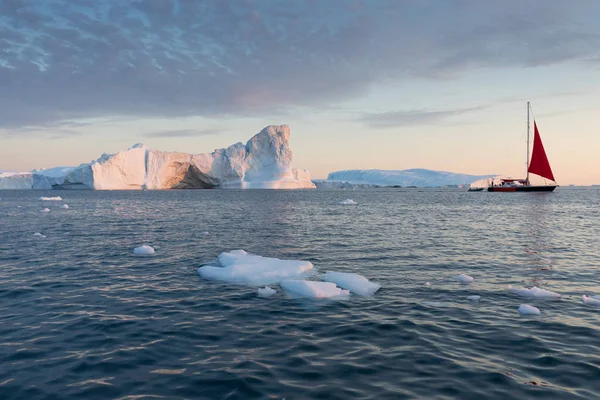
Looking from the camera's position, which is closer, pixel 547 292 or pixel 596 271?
pixel 547 292

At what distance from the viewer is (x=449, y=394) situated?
18.2 feet

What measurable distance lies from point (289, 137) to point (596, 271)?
113m

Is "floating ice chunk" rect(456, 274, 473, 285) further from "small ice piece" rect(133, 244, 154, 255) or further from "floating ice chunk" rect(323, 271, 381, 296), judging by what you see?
"small ice piece" rect(133, 244, 154, 255)

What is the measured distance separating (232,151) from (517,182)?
251ft

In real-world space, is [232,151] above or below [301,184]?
above

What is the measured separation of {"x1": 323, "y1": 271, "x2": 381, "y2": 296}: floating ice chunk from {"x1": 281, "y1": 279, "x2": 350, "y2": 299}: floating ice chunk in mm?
317

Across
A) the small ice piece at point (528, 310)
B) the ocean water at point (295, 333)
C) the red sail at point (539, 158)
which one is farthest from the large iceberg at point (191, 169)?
the small ice piece at point (528, 310)

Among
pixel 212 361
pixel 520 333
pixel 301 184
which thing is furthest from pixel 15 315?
pixel 301 184

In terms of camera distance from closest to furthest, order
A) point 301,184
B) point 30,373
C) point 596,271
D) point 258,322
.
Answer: point 30,373
point 258,322
point 596,271
point 301,184

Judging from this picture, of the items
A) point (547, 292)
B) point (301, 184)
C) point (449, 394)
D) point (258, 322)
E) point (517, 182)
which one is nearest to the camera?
point (449, 394)

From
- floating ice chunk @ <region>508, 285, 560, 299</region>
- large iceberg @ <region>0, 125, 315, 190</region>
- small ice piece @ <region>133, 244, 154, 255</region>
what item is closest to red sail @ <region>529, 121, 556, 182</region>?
large iceberg @ <region>0, 125, 315, 190</region>

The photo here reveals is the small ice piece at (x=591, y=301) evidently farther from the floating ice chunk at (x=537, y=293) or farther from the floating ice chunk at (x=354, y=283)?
the floating ice chunk at (x=354, y=283)

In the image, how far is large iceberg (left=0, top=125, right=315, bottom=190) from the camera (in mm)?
103438

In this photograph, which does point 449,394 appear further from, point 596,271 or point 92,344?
point 596,271
